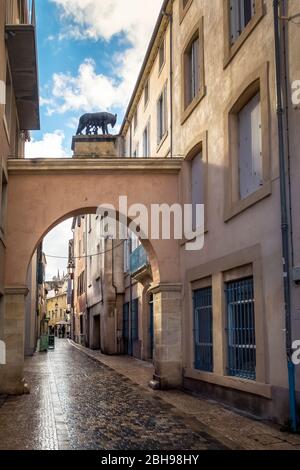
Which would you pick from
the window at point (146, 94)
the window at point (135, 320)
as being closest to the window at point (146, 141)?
the window at point (146, 94)

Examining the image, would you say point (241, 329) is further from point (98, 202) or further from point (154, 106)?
point (154, 106)

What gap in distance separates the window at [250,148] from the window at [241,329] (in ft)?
5.66

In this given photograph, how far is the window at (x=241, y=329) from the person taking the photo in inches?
392

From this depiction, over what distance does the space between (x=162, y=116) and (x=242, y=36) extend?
946 cm

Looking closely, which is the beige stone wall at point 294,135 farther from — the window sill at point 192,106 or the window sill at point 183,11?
the window sill at point 183,11

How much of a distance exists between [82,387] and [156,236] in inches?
160

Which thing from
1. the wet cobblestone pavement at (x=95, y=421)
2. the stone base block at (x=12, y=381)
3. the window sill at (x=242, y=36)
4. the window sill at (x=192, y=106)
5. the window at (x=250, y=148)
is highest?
the window sill at (x=242, y=36)

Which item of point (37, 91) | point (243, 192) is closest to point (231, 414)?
point (243, 192)

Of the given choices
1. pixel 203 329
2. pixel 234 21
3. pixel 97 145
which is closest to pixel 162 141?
pixel 234 21

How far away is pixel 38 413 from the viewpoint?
1000cm

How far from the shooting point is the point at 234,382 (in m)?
10.3

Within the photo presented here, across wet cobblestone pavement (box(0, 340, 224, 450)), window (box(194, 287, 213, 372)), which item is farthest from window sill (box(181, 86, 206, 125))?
wet cobblestone pavement (box(0, 340, 224, 450))

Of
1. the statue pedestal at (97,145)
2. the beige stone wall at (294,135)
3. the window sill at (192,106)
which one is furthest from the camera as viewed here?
the statue pedestal at (97,145)
